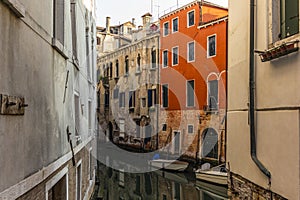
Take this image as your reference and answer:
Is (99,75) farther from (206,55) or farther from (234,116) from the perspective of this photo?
(234,116)

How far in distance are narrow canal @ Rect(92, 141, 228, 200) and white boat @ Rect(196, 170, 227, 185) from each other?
192mm

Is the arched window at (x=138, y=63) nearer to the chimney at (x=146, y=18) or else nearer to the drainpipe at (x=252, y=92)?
the chimney at (x=146, y=18)

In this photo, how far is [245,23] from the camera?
542 centimetres

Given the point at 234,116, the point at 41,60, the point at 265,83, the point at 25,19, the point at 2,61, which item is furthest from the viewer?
the point at 234,116

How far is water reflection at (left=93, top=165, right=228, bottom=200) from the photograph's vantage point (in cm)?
1300

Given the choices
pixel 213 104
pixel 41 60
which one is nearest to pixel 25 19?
pixel 41 60

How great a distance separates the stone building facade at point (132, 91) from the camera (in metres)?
21.3

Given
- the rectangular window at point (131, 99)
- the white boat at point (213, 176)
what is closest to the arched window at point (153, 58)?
the rectangular window at point (131, 99)

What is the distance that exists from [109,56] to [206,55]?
1245 cm

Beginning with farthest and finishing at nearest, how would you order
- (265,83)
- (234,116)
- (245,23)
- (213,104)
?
1. (213,104)
2. (234,116)
3. (245,23)
4. (265,83)

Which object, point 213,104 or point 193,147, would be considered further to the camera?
point 193,147

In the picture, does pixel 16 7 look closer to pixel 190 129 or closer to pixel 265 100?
pixel 265 100

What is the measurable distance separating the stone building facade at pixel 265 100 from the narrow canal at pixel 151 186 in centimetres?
714

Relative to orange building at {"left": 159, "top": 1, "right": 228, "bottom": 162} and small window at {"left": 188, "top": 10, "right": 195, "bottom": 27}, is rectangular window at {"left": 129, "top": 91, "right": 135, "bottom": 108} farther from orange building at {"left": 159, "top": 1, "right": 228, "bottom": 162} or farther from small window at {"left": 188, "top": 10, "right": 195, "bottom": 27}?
small window at {"left": 188, "top": 10, "right": 195, "bottom": 27}
